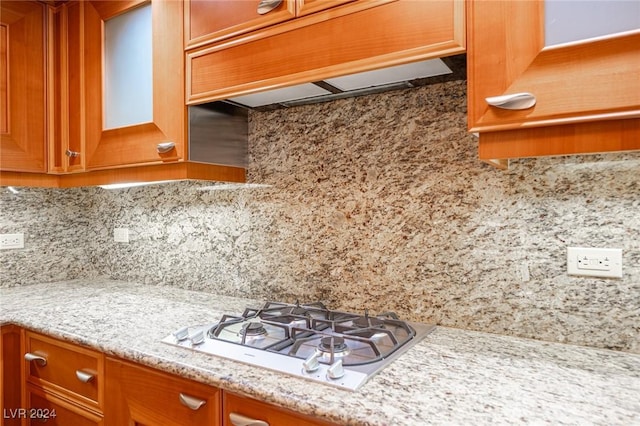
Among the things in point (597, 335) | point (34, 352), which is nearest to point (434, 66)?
point (597, 335)

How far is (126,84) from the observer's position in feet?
5.23

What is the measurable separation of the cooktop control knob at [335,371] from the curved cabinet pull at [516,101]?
0.66m

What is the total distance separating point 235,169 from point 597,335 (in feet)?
4.29

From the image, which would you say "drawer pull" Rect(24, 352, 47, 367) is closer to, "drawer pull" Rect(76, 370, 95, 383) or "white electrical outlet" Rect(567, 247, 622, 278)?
"drawer pull" Rect(76, 370, 95, 383)

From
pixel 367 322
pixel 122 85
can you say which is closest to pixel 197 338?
pixel 367 322

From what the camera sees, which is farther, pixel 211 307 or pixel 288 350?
pixel 211 307

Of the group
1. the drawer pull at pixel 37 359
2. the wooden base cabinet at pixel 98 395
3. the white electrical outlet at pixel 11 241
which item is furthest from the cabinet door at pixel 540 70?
the white electrical outlet at pixel 11 241

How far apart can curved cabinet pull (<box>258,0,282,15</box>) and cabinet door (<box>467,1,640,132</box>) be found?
537 mm

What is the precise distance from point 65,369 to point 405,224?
1208 mm

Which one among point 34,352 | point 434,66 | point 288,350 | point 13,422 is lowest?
point 13,422

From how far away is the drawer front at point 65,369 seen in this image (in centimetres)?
123

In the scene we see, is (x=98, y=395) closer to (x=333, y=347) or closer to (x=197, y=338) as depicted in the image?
(x=197, y=338)

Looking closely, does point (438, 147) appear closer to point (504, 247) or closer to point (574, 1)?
point (504, 247)

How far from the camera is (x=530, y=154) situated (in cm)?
86
